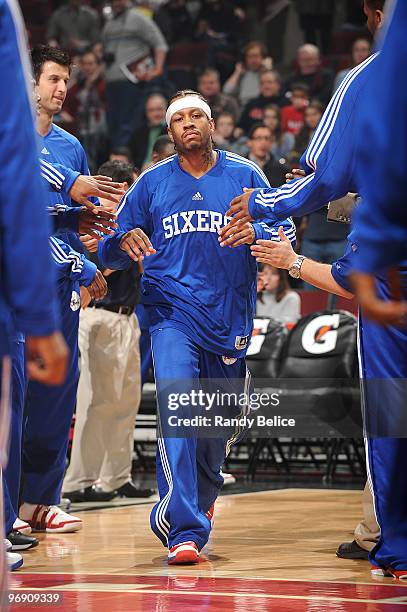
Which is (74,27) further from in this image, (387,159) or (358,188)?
(387,159)

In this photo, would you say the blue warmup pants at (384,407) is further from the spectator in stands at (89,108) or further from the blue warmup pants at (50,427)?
the spectator in stands at (89,108)

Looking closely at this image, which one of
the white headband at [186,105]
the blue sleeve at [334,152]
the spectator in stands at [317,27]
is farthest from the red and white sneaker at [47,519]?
the spectator in stands at [317,27]

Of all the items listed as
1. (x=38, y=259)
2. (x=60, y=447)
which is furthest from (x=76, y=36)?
(x=38, y=259)

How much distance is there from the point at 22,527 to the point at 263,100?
30.3 feet

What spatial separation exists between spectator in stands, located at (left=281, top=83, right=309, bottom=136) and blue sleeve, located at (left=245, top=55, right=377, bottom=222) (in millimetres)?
9197

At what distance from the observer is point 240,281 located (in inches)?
247

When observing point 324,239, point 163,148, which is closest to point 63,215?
point 163,148

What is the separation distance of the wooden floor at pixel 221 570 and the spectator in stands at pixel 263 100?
772 cm

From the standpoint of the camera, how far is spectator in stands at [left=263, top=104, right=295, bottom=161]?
13.9 meters

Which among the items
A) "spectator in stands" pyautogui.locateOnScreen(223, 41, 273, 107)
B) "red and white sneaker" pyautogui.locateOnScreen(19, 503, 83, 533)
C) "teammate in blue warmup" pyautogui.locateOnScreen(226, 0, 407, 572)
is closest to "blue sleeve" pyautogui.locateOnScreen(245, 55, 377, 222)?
"teammate in blue warmup" pyautogui.locateOnScreen(226, 0, 407, 572)

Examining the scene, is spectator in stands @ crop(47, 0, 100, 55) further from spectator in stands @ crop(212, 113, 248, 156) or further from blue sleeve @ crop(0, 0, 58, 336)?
blue sleeve @ crop(0, 0, 58, 336)

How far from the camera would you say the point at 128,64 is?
16.3 m

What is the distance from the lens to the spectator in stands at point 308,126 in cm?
1362

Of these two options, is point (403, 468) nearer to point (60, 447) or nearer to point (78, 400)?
point (60, 447)
